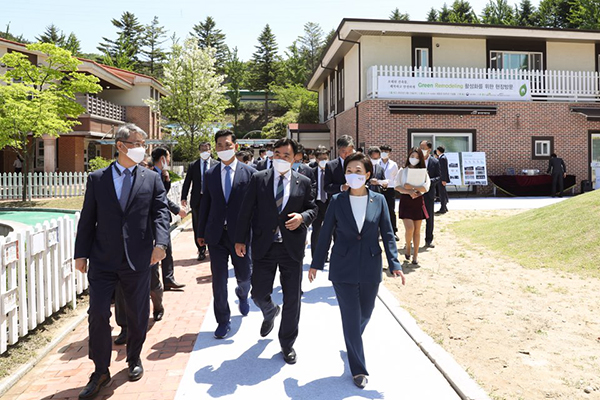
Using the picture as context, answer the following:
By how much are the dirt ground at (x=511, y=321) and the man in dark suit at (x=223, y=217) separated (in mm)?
2233

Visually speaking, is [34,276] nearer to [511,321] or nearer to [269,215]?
[269,215]

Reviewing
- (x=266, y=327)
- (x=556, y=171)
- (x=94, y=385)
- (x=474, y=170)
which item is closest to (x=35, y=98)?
(x=474, y=170)

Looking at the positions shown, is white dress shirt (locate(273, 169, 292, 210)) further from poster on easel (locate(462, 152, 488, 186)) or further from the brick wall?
poster on easel (locate(462, 152, 488, 186))

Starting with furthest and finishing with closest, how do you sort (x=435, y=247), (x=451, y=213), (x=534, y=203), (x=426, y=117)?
(x=426, y=117) → (x=534, y=203) → (x=451, y=213) → (x=435, y=247)

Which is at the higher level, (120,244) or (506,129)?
(506,129)

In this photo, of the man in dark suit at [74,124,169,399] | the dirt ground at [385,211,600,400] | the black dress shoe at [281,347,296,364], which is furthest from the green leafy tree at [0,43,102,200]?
the black dress shoe at [281,347,296,364]

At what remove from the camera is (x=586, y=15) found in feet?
153

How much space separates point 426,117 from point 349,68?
5572 mm

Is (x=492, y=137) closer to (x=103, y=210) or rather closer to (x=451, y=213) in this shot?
(x=451, y=213)

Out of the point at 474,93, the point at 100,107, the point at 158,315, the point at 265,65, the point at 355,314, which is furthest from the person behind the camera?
the point at 265,65

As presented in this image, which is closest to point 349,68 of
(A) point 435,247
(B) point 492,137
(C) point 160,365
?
(B) point 492,137

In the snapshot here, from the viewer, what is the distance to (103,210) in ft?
13.1

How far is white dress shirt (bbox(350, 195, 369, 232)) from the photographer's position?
4.23 metres

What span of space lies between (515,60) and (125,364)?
2426cm
